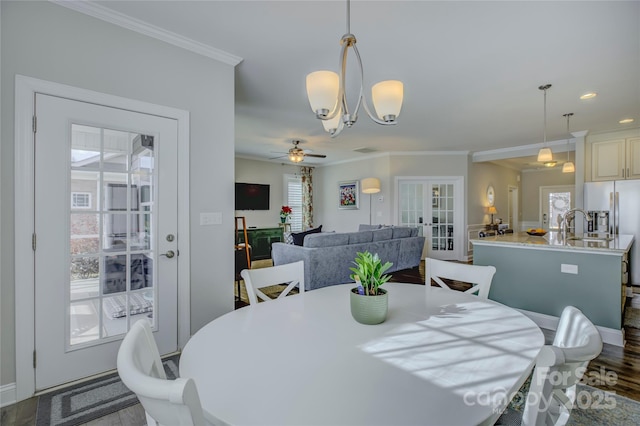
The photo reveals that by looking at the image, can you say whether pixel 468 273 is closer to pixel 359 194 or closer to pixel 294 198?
pixel 359 194

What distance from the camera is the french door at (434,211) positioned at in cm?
732

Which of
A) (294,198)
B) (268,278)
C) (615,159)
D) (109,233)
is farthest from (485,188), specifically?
(109,233)

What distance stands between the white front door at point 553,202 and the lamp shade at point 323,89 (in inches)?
409

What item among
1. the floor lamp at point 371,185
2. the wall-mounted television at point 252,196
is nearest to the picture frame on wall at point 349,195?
the floor lamp at point 371,185

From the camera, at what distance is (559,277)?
122 inches

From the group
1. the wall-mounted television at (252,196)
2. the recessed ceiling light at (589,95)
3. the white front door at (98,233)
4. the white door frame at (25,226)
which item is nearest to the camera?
the white door frame at (25,226)

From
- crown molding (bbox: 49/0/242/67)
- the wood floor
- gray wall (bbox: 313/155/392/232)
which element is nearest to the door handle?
the wood floor

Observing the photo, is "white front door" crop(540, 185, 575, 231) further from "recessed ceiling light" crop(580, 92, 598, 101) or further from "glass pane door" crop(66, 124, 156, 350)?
"glass pane door" crop(66, 124, 156, 350)

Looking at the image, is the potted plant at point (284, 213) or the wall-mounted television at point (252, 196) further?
the potted plant at point (284, 213)

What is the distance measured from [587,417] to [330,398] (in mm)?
2012

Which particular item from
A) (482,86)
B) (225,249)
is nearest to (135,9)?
(225,249)

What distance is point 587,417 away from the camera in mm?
1801

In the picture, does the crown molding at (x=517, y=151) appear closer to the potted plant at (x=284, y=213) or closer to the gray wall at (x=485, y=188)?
the gray wall at (x=485, y=188)

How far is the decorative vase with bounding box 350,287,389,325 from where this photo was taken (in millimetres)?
1236
